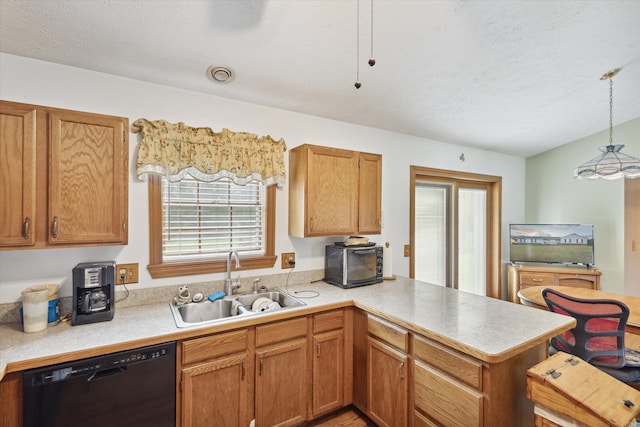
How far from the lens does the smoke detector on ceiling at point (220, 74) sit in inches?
78.0

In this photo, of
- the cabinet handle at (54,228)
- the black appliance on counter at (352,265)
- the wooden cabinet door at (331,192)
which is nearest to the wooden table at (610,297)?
the black appliance on counter at (352,265)

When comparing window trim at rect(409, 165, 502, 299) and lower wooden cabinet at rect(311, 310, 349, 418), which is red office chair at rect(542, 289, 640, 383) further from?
window trim at rect(409, 165, 502, 299)

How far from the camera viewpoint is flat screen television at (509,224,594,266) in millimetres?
3809

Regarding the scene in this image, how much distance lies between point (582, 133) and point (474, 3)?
10.8ft

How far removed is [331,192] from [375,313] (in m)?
1.00

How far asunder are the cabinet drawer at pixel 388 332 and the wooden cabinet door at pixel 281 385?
466mm

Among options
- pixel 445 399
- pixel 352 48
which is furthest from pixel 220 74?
pixel 445 399

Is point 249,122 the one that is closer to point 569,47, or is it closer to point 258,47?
point 258,47

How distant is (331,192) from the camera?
2490 mm

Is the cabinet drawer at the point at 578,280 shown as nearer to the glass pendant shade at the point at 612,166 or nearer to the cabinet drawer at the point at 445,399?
the glass pendant shade at the point at 612,166

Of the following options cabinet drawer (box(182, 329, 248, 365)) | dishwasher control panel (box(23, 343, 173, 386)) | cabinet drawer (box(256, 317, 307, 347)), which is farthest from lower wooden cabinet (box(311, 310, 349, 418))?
dishwasher control panel (box(23, 343, 173, 386))

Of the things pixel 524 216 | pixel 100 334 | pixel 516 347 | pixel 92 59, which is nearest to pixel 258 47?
pixel 92 59

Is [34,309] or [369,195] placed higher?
[369,195]

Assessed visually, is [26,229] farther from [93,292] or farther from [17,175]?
[93,292]
